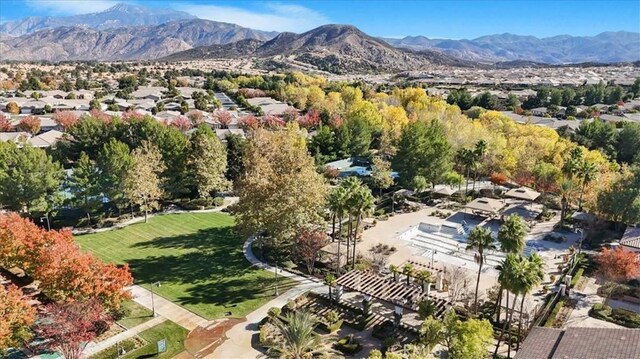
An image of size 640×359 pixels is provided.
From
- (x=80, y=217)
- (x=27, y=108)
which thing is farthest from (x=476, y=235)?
(x=27, y=108)

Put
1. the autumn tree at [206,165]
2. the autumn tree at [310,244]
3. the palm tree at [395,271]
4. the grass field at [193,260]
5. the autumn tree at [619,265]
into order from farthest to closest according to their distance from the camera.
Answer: the autumn tree at [206,165] < the autumn tree at [310,244] < the palm tree at [395,271] < the grass field at [193,260] < the autumn tree at [619,265]

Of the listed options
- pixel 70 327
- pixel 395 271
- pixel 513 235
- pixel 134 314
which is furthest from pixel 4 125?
pixel 513 235

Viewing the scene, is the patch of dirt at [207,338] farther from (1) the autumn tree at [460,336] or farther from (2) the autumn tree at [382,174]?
(2) the autumn tree at [382,174]

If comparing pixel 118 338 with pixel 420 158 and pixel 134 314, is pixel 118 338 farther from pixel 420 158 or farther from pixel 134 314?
pixel 420 158

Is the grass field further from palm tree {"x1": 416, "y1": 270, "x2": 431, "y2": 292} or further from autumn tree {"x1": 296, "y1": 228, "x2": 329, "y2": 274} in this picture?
palm tree {"x1": 416, "y1": 270, "x2": 431, "y2": 292}

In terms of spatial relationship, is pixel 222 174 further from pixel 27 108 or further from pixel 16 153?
pixel 27 108

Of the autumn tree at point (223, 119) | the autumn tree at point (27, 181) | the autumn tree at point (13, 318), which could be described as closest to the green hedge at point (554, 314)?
the autumn tree at point (13, 318)
